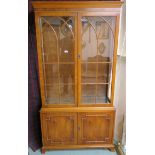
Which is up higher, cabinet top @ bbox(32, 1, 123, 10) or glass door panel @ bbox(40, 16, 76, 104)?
cabinet top @ bbox(32, 1, 123, 10)

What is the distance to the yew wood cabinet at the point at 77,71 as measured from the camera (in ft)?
5.70

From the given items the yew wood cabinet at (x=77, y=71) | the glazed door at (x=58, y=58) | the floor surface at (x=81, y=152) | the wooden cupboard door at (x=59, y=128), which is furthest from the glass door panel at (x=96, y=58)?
the floor surface at (x=81, y=152)

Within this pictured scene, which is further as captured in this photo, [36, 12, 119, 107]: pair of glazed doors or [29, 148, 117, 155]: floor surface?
[29, 148, 117, 155]: floor surface

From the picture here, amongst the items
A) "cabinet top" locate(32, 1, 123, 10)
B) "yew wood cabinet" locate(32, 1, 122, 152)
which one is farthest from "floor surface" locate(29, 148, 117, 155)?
"cabinet top" locate(32, 1, 123, 10)

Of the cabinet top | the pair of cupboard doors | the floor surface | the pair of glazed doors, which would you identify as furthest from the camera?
the floor surface

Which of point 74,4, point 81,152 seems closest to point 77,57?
point 74,4

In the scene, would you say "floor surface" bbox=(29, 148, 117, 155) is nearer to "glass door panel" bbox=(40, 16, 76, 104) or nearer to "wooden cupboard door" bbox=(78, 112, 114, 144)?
"wooden cupboard door" bbox=(78, 112, 114, 144)

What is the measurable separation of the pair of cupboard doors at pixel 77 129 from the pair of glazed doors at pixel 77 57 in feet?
0.49

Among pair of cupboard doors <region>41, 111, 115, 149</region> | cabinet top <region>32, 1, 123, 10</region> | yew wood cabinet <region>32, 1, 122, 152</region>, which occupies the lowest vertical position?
pair of cupboard doors <region>41, 111, 115, 149</region>

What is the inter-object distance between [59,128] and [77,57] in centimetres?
95

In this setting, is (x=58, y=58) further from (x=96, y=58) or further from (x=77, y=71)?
(x=96, y=58)

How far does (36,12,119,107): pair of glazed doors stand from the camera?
1789mm
